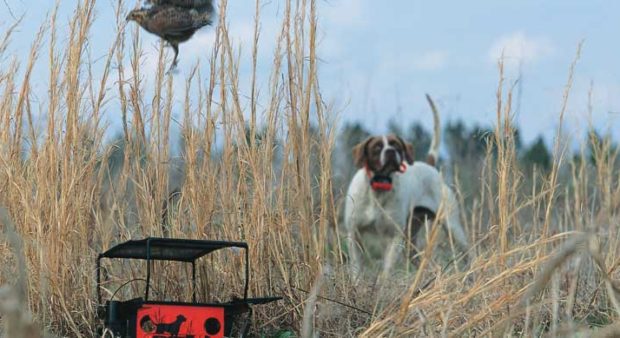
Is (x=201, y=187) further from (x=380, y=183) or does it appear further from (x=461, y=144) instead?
(x=461, y=144)

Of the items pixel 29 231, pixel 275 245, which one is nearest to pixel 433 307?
pixel 275 245

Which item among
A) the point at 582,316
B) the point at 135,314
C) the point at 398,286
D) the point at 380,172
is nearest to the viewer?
the point at 135,314

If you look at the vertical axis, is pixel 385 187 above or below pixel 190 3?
below

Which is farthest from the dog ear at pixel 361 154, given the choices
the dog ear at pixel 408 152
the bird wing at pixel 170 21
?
the bird wing at pixel 170 21

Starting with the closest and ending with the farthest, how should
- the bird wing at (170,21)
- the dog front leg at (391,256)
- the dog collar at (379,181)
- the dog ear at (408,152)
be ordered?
the bird wing at (170,21)
the dog front leg at (391,256)
the dog collar at (379,181)
the dog ear at (408,152)

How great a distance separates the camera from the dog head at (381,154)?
891 cm

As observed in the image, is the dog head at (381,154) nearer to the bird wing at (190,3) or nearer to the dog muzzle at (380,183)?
the dog muzzle at (380,183)

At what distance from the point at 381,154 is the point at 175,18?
5.73m

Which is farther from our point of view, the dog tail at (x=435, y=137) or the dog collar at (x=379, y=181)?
the dog tail at (x=435, y=137)

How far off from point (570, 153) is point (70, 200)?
231cm

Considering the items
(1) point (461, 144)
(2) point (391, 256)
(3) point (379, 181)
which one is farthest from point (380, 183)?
(1) point (461, 144)

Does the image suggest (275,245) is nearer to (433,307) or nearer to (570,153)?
(433,307)

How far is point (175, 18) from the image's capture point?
3.27 metres

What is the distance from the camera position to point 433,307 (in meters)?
3.51
